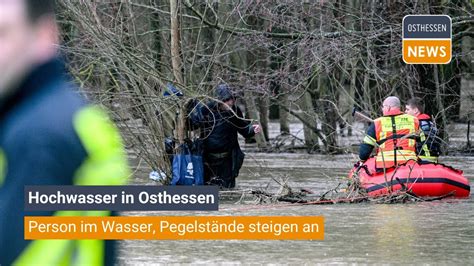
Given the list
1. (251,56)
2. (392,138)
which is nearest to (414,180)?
(392,138)

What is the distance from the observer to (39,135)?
6.81 ft

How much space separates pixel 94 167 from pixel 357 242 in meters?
8.92

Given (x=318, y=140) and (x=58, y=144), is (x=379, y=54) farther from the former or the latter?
(x=58, y=144)

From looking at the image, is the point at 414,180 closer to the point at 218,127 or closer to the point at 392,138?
the point at 392,138

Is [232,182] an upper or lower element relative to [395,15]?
lower

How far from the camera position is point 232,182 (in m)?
16.8

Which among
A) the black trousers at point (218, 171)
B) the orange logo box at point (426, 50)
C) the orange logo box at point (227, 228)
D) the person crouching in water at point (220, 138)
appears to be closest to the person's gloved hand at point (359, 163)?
the person crouching in water at point (220, 138)

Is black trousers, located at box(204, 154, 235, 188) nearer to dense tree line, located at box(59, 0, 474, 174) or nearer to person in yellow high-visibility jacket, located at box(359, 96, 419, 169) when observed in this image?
dense tree line, located at box(59, 0, 474, 174)

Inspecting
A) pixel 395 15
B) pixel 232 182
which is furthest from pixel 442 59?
pixel 232 182

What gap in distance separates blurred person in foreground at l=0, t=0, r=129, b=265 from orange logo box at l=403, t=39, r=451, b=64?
1636 cm

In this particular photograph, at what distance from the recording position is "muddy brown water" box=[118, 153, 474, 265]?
9992mm

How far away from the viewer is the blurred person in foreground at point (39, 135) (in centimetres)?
209

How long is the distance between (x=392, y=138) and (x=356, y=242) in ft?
16.1

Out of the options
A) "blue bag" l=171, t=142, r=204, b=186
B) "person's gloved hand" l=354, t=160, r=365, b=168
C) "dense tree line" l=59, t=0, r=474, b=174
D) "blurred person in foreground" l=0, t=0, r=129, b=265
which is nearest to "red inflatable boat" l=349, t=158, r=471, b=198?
"person's gloved hand" l=354, t=160, r=365, b=168
